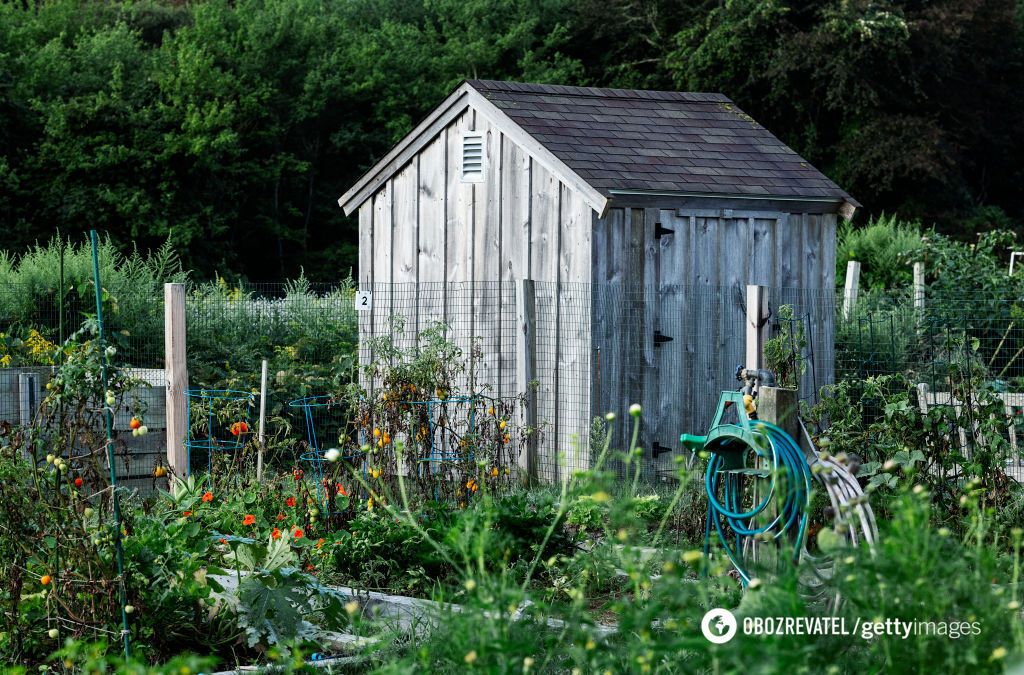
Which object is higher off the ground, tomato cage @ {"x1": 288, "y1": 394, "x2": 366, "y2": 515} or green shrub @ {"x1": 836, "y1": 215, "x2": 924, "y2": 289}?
green shrub @ {"x1": 836, "y1": 215, "x2": 924, "y2": 289}

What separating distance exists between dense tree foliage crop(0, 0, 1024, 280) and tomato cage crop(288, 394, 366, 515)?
12.3 meters

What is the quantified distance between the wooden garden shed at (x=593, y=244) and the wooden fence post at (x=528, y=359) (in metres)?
0.02

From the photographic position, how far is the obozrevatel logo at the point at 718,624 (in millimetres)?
3117

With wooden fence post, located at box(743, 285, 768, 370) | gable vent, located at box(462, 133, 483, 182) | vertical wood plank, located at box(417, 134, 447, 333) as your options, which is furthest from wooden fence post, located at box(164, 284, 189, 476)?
wooden fence post, located at box(743, 285, 768, 370)

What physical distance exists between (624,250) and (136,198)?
53.6ft

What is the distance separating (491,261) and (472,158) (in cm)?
89

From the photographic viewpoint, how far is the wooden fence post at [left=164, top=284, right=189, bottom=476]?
847 cm

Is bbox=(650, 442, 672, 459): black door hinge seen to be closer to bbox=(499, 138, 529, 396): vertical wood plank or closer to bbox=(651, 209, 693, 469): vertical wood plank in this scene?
bbox=(651, 209, 693, 469): vertical wood plank

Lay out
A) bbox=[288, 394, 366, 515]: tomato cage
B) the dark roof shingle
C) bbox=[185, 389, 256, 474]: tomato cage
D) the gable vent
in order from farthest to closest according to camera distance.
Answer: the gable vent
the dark roof shingle
bbox=[185, 389, 256, 474]: tomato cage
bbox=[288, 394, 366, 515]: tomato cage

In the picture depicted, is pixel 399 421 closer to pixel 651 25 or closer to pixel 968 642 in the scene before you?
pixel 968 642

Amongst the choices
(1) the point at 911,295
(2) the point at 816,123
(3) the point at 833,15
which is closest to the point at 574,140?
(1) the point at 911,295

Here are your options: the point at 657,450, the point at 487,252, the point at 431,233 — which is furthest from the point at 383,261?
the point at 657,450

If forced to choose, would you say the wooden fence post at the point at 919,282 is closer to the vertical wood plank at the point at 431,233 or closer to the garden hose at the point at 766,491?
the vertical wood plank at the point at 431,233

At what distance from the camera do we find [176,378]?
8.64m
